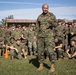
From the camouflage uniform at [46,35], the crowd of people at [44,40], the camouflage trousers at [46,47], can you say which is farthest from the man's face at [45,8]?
the camouflage trousers at [46,47]

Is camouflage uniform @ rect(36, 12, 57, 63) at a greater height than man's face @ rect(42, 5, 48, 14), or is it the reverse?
man's face @ rect(42, 5, 48, 14)

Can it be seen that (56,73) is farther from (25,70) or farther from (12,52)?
(12,52)

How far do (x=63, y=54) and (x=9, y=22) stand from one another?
18171 mm

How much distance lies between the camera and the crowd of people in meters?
7.95

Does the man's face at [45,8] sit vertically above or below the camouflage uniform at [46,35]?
above

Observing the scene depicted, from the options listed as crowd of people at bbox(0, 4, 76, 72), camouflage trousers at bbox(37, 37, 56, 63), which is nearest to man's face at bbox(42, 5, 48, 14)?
crowd of people at bbox(0, 4, 76, 72)

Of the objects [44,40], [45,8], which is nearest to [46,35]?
[44,40]

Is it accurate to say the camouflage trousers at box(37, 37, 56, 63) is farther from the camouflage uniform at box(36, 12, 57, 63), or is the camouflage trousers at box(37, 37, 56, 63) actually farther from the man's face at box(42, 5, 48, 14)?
the man's face at box(42, 5, 48, 14)

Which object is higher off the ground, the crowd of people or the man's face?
the man's face

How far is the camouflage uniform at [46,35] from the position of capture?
789cm

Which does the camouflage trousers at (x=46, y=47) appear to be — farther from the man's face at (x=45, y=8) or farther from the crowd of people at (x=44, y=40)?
the man's face at (x=45, y=8)

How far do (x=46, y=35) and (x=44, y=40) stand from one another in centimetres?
23

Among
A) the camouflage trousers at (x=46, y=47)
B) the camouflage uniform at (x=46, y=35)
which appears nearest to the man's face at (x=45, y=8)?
the camouflage uniform at (x=46, y=35)

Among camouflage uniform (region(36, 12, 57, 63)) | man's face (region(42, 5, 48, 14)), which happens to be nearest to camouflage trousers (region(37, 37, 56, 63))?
camouflage uniform (region(36, 12, 57, 63))
